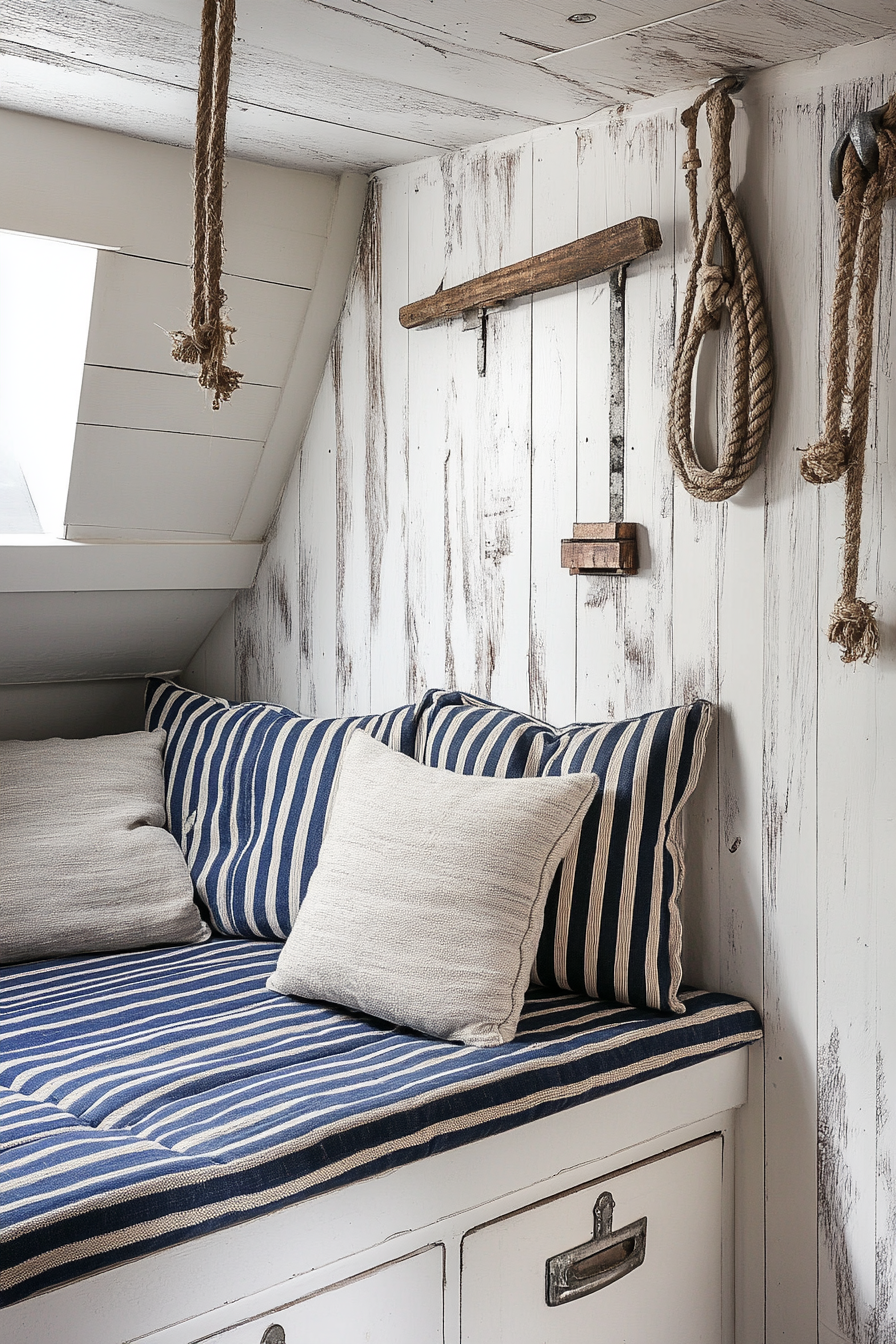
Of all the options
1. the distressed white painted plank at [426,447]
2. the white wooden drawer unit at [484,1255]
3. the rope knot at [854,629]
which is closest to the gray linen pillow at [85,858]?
the distressed white painted plank at [426,447]

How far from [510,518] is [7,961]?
3.95ft

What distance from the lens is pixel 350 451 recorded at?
251 cm

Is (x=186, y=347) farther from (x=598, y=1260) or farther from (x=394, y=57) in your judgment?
(x=598, y=1260)

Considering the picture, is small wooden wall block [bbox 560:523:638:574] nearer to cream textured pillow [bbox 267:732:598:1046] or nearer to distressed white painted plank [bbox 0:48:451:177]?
cream textured pillow [bbox 267:732:598:1046]

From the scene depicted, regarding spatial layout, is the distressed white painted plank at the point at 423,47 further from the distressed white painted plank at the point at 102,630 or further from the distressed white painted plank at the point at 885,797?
the distressed white painted plank at the point at 102,630

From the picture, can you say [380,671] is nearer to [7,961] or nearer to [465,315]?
[465,315]

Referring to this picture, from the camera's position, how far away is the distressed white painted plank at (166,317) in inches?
88.4

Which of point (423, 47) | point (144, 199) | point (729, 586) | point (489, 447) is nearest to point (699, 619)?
point (729, 586)

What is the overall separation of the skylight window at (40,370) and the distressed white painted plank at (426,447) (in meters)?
0.62

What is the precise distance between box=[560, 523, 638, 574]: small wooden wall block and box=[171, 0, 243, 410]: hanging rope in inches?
28.1

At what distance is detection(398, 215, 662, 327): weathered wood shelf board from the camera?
188 cm

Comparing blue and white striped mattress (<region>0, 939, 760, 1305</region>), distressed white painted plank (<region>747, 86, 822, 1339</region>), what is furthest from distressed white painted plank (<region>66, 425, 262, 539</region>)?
distressed white painted plank (<region>747, 86, 822, 1339</region>)

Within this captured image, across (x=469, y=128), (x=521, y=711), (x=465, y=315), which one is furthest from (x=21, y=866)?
(x=469, y=128)

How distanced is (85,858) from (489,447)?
1075 mm
